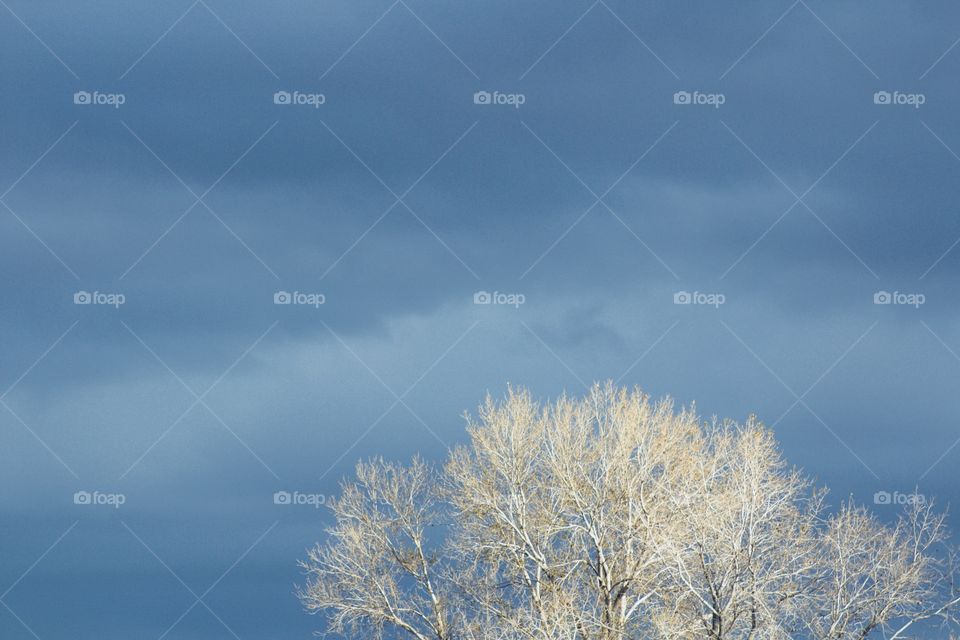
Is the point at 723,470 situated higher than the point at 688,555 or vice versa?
the point at 723,470

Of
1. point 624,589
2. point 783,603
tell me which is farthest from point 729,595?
point 624,589

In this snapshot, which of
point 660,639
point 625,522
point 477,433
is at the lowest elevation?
point 660,639

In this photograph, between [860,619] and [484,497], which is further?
[484,497]

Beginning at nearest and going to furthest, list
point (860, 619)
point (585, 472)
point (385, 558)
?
1. point (860, 619)
2. point (585, 472)
3. point (385, 558)

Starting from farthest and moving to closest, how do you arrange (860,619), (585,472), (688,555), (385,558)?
(385,558)
(585,472)
(860,619)
(688,555)

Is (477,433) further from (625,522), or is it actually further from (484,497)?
(625,522)

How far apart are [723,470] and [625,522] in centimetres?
389

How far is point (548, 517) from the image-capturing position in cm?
4519

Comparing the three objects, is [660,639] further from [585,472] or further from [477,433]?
[477,433]

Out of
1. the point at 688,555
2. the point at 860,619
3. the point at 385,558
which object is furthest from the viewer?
the point at 385,558

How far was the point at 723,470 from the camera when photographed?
148 ft

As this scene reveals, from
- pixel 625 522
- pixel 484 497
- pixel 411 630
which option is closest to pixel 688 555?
pixel 625 522

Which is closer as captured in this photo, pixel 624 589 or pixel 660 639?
pixel 660 639

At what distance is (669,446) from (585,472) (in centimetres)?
277
